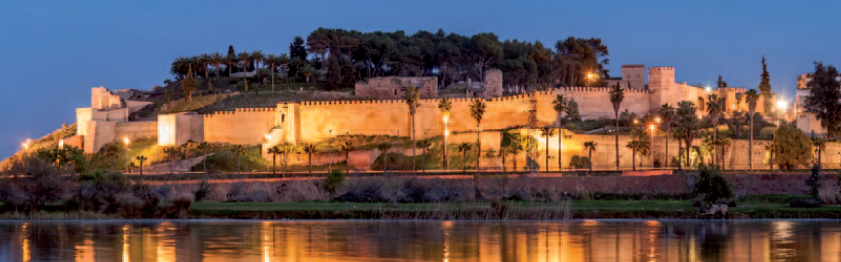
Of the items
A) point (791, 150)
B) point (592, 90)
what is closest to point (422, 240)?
point (791, 150)

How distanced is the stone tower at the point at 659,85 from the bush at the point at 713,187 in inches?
1154

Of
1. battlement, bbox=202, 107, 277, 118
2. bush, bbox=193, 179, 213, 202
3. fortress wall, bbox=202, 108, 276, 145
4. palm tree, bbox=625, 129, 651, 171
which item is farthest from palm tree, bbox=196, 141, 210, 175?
palm tree, bbox=625, 129, 651, 171

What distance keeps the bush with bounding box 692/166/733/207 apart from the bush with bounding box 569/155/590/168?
15.7 m

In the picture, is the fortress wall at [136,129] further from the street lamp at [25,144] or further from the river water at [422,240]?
the river water at [422,240]

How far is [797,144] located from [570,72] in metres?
30.6

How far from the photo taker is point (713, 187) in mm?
37125

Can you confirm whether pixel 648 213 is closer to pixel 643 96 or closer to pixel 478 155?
pixel 478 155

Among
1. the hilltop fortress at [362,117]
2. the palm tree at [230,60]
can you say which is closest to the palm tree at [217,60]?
the palm tree at [230,60]

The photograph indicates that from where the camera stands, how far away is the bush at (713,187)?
1452 inches

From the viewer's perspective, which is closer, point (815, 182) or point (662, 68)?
point (815, 182)

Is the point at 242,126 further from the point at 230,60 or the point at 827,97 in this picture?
the point at 827,97

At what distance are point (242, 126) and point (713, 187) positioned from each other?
35476mm

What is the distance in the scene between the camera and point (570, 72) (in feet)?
269

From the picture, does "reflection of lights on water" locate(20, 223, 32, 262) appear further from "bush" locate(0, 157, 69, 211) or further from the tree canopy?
the tree canopy
